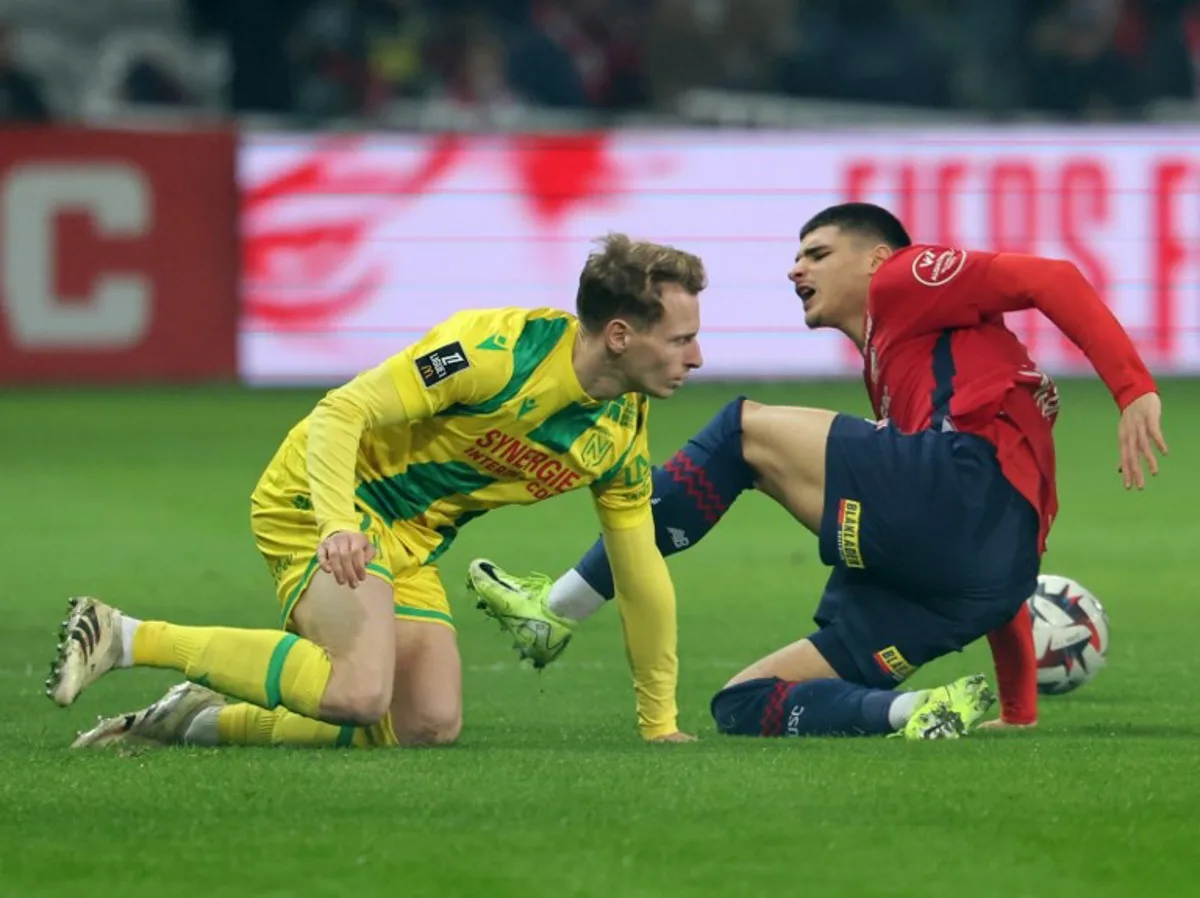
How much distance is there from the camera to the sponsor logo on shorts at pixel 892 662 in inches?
253

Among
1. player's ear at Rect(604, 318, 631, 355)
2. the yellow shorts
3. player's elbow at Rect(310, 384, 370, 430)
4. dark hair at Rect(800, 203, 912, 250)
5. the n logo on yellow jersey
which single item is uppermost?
dark hair at Rect(800, 203, 912, 250)

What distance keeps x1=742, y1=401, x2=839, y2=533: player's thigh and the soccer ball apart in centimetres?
Answer: 104

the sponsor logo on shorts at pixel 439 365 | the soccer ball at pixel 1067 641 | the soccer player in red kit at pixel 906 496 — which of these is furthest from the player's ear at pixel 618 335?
the soccer ball at pixel 1067 641

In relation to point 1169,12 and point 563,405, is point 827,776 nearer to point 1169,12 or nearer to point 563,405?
point 563,405

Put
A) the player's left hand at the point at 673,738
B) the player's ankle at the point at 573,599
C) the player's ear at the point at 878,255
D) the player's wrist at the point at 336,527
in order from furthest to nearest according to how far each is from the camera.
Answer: the player's ear at the point at 878,255, the player's ankle at the point at 573,599, the player's left hand at the point at 673,738, the player's wrist at the point at 336,527

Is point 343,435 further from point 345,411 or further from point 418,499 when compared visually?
point 418,499

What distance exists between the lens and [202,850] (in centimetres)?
457

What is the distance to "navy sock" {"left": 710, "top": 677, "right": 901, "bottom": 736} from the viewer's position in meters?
6.15

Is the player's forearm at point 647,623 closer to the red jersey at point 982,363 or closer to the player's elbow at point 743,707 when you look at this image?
the player's elbow at point 743,707

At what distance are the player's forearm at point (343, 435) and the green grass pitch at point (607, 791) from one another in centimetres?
57

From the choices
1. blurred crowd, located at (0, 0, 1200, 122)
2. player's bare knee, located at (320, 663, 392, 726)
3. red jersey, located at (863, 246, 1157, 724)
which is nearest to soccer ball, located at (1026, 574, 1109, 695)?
red jersey, located at (863, 246, 1157, 724)

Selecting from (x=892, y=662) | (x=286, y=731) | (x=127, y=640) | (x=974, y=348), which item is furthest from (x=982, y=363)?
(x=127, y=640)

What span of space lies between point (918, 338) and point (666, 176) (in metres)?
9.97

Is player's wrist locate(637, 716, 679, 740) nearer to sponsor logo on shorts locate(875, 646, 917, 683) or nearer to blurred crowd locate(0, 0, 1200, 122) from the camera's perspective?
sponsor logo on shorts locate(875, 646, 917, 683)
